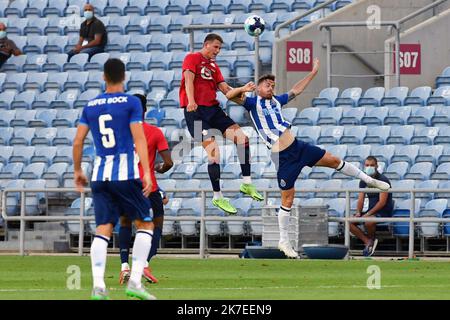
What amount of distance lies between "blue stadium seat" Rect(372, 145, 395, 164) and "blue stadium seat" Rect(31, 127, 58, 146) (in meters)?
6.82

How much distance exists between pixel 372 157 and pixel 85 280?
7.89 meters

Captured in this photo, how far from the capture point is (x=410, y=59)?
2778cm

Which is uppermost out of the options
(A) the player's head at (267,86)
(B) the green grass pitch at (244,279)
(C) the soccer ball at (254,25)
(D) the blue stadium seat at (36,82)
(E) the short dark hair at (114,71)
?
(C) the soccer ball at (254,25)

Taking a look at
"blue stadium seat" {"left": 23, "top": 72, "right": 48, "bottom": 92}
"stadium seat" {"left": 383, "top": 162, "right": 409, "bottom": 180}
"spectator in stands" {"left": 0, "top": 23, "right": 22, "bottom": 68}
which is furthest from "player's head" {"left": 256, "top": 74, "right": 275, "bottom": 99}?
"spectator in stands" {"left": 0, "top": 23, "right": 22, "bottom": 68}

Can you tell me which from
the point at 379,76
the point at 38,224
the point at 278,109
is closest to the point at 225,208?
the point at 278,109

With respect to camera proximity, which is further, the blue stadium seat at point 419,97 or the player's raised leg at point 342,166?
the blue stadium seat at point 419,97

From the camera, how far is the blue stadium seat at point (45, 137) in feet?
92.4

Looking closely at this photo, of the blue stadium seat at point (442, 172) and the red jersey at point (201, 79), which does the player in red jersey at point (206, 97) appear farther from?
the blue stadium seat at point (442, 172)

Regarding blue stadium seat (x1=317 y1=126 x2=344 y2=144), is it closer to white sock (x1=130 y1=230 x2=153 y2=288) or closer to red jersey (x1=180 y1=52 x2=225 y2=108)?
red jersey (x1=180 y1=52 x2=225 y2=108)

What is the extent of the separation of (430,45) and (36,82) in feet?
27.7

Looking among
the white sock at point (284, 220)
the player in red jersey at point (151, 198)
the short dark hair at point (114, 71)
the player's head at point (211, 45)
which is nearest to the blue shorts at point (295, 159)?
the white sock at point (284, 220)

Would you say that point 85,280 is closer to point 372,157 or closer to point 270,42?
point 372,157

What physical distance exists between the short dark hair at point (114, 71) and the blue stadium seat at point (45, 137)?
1584 centimetres

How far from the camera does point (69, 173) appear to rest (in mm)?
26656
